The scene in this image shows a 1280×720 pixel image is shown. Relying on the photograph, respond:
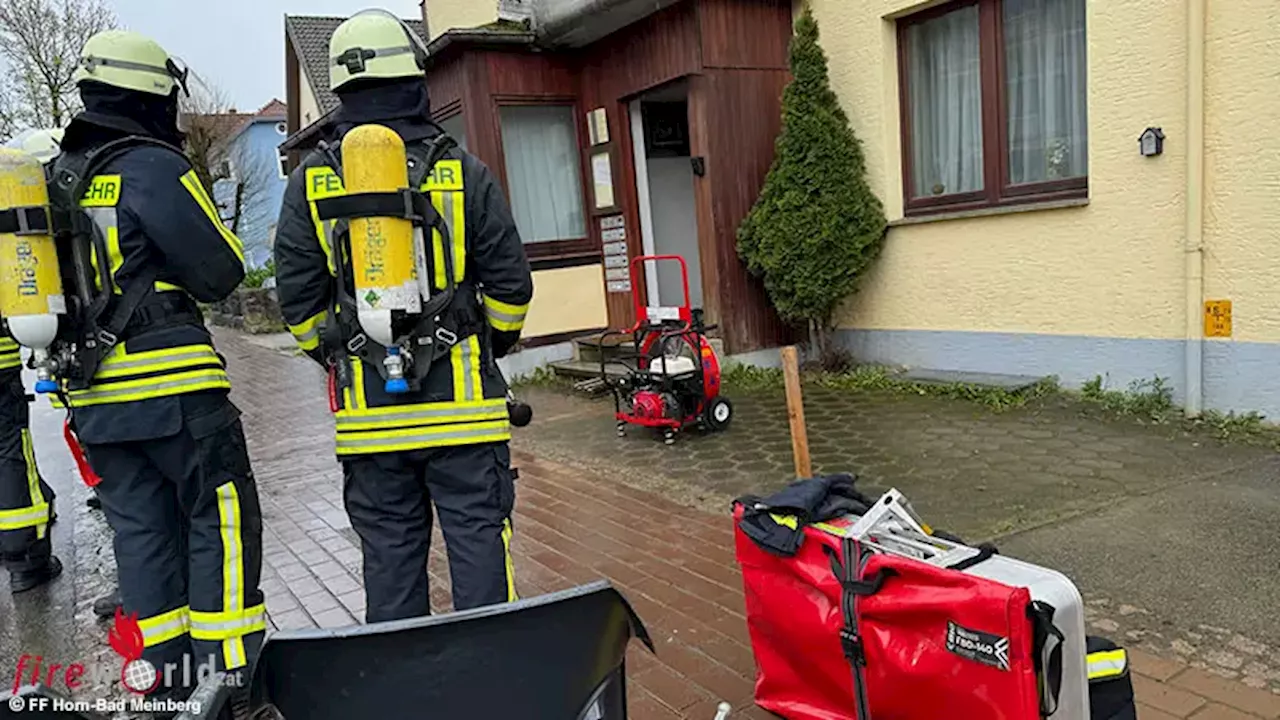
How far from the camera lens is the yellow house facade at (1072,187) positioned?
18.0ft

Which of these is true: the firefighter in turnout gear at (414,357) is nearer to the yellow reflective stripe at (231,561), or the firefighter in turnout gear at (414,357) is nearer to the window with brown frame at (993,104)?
the yellow reflective stripe at (231,561)

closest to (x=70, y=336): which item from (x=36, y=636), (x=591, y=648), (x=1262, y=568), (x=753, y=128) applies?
(x=36, y=636)

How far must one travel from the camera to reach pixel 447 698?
4.29ft

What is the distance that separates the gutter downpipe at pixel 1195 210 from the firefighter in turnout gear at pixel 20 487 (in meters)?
6.48

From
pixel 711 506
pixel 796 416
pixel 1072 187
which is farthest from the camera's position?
pixel 1072 187

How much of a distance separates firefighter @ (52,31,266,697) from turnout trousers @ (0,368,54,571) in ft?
6.36

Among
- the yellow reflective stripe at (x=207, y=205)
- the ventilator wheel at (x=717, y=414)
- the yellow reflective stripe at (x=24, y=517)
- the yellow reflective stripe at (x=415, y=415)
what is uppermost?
the yellow reflective stripe at (x=207, y=205)

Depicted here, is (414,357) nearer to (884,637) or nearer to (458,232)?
(458,232)

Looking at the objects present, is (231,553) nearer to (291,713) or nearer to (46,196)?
(46,196)

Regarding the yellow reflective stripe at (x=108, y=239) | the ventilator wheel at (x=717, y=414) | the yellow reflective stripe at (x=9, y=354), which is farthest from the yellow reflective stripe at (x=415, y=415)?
the ventilator wheel at (x=717, y=414)

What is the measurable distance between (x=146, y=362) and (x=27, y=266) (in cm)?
45

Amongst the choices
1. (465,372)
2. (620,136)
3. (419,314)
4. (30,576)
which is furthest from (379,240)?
(620,136)

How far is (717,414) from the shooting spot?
21.2ft

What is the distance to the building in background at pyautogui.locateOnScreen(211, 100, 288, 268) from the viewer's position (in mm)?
28062
